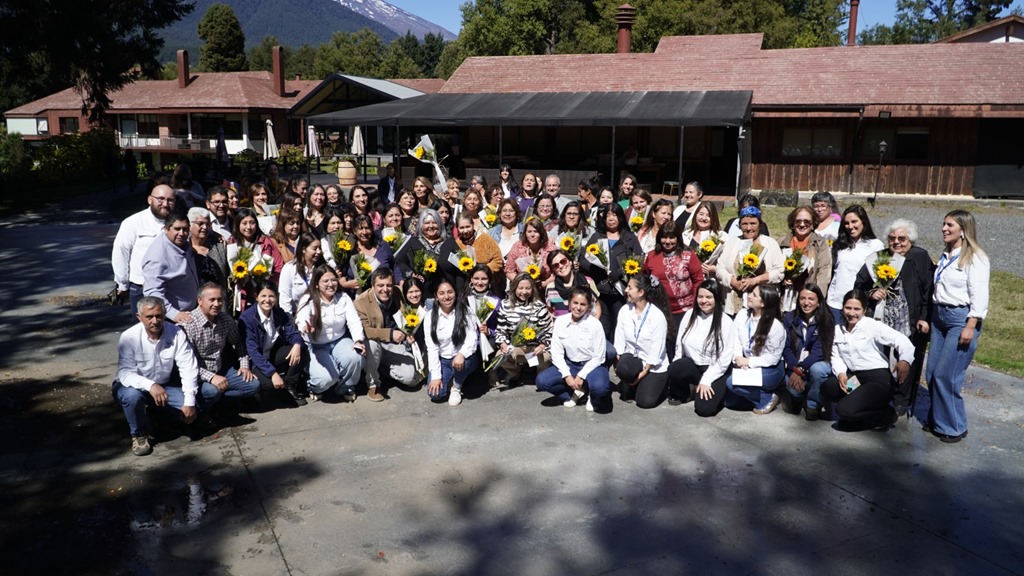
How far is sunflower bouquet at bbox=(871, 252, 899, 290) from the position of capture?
237 inches

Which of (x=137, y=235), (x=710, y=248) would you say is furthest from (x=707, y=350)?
(x=137, y=235)

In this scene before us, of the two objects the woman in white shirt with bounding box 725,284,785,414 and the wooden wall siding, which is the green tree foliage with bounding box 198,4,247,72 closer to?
the wooden wall siding

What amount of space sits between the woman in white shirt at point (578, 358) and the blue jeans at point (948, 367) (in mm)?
2412

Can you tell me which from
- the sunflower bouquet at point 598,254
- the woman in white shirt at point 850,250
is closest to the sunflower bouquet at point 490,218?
the sunflower bouquet at point 598,254

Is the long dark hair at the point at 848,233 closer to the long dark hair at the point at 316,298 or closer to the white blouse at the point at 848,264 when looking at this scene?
the white blouse at the point at 848,264

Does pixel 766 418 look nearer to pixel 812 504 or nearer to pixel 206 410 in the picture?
pixel 812 504

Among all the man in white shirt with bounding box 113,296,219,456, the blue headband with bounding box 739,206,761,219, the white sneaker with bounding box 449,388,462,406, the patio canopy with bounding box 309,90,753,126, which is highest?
the patio canopy with bounding box 309,90,753,126

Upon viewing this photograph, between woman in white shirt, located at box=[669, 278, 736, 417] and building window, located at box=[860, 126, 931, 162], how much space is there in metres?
19.6

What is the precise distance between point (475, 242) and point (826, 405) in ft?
11.2

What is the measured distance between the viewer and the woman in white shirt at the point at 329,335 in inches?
261

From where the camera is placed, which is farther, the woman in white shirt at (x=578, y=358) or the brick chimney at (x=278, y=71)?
the brick chimney at (x=278, y=71)

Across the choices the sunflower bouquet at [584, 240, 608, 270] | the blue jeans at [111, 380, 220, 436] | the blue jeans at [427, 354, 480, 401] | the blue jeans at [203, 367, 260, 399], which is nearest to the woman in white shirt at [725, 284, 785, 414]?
the sunflower bouquet at [584, 240, 608, 270]

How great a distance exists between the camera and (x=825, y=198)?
24.2 feet

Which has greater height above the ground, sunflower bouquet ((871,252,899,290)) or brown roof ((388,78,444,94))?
brown roof ((388,78,444,94))
